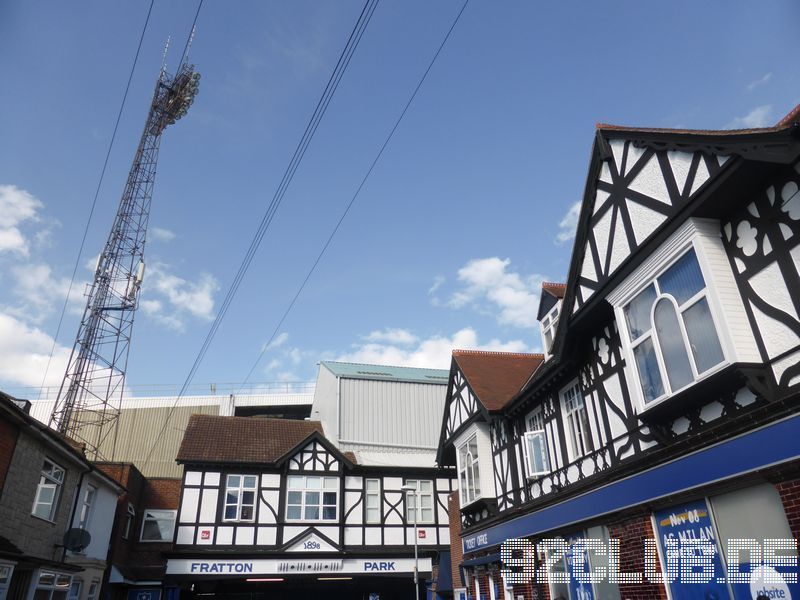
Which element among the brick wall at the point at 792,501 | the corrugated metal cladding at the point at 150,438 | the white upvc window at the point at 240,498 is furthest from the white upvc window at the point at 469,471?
the corrugated metal cladding at the point at 150,438

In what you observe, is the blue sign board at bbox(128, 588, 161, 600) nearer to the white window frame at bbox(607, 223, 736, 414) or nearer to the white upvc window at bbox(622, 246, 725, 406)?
the white window frame at bbox(607, 223, 736, 414)

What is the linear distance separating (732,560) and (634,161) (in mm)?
6506

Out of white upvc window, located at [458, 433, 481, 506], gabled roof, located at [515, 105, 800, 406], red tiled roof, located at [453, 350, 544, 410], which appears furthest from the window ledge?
white upvc window, located at [458, 433, 481, 506]

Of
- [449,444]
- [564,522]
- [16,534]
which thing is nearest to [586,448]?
[564,522]

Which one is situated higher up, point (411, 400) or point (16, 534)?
point (411, 400)

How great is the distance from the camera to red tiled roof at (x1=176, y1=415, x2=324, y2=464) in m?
24.6

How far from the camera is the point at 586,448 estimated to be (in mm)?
12109

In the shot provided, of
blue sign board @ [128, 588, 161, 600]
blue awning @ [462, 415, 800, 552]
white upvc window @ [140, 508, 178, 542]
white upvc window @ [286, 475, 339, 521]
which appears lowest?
blue sign board @ [128, 588, 161, 600]

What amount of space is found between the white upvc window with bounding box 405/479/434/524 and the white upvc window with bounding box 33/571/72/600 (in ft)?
45.3

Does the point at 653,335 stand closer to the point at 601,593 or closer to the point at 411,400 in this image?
the point at 601,593

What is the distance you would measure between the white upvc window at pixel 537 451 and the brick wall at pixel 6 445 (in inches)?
488

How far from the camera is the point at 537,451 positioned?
1398 cm

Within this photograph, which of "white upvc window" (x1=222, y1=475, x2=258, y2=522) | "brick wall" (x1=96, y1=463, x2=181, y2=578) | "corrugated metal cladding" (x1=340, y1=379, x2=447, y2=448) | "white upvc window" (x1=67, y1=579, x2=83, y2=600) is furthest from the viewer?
"corrugated metal cladding" (x1=340, y1=379, x2=447, y2=448)

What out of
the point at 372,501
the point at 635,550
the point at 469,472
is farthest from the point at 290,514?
the point at 635,550
